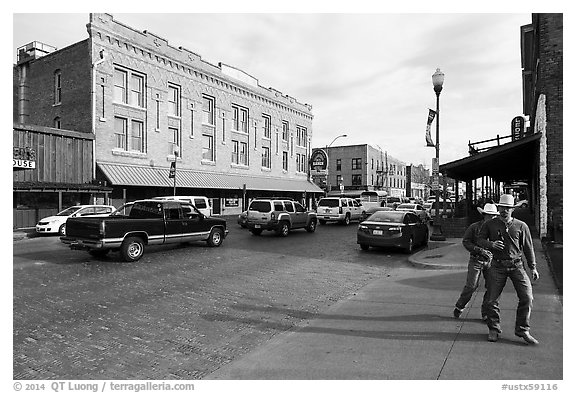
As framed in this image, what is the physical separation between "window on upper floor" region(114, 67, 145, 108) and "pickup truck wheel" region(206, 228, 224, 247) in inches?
653

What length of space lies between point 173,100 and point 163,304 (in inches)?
1053

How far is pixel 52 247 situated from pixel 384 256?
1188cm

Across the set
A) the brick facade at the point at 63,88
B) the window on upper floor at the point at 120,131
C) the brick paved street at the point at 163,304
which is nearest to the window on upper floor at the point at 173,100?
the window on upper floor at the point at 120,131

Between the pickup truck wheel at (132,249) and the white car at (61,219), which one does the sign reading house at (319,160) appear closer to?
the white car at (61,219)

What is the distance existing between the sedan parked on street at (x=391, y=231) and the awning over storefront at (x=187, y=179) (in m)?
17.4

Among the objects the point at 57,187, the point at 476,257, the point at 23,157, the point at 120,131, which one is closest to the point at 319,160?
the point at 120,131

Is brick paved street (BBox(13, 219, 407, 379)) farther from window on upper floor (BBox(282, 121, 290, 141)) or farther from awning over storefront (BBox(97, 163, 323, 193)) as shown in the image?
window on upper floor (BBox(282, 121, 290, 141))

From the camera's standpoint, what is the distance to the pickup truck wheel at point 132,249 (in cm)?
1152

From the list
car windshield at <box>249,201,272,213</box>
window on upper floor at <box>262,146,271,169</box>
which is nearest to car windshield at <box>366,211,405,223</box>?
car windshield at <box>249,201,272,213</box>

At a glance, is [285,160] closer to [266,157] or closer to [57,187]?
[266,157]

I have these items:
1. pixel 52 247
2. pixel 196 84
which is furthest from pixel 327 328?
pixel 196 84

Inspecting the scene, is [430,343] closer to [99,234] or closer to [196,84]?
[99,234]

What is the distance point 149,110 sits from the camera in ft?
94.9

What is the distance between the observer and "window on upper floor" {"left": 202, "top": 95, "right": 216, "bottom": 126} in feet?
113
